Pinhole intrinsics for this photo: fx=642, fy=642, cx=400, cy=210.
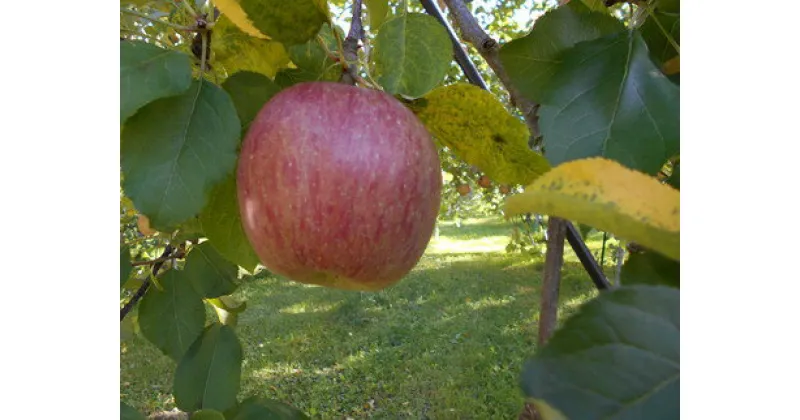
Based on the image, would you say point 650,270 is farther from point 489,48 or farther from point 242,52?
point 242,52

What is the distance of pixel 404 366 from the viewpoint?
155 inches

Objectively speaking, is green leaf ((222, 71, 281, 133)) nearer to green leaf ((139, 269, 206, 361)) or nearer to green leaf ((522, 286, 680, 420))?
green leaf ((522, 286, 680, 420))

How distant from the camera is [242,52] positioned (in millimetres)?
729

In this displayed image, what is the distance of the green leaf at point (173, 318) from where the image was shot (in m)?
1.13

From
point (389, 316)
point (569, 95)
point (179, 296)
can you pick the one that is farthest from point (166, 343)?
point (389, 316)

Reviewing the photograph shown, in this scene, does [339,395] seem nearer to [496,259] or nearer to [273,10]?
[273,10]

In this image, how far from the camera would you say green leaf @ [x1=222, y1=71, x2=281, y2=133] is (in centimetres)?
69

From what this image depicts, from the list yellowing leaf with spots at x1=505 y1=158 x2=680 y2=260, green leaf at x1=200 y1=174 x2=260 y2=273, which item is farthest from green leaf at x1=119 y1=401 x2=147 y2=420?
yellowing leaf with spots at x1=505 y1=158 x2=680 y2=260

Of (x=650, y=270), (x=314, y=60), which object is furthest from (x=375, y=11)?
(x=650, y=270)

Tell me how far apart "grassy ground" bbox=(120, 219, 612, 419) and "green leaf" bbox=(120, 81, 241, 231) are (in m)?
2.97

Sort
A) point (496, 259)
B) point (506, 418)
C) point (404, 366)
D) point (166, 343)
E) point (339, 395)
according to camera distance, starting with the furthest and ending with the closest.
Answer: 1. point (496, 259)
2. point (404, 366)
3. point (339, 395)
4. point (506, 418)
5. point (166, 343)

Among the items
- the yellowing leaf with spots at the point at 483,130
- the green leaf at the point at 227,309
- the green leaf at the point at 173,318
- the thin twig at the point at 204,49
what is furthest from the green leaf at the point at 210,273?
the yellowing leaf with spots at the point at 483,130

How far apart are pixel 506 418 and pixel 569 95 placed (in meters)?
2.97

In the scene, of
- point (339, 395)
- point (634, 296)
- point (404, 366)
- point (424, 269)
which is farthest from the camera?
point (424, 269)
